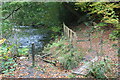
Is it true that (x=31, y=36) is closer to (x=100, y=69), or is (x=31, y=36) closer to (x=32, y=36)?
(x=32, y=36)

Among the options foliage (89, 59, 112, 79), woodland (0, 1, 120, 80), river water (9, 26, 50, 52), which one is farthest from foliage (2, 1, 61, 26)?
foliage (89, 59, 112, 79)

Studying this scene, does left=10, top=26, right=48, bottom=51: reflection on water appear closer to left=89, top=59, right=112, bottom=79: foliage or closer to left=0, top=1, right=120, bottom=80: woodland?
left=0, top=1, right=120, bottom=80: woodland

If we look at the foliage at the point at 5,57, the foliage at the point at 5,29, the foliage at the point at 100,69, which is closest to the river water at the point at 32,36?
the foliage at the point at 5,29

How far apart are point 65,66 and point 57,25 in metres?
8.94

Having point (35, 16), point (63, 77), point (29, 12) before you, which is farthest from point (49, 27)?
point (63, 77)

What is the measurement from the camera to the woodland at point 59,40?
5051 mm

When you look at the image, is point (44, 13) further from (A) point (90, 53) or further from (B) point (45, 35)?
(A) point (90, 53)

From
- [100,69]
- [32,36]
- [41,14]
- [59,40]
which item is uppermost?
[41,14]

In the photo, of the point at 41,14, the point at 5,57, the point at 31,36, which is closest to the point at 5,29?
the point at 5,57

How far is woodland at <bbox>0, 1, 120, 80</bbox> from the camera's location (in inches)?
199

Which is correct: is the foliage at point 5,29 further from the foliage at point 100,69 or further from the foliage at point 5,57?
the foliage at point 100,69

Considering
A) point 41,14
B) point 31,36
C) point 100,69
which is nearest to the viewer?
point 100,69

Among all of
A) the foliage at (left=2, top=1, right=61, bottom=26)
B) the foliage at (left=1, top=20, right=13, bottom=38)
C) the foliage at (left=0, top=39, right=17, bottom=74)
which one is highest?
the foliage at (left=2, top=1, right=61, bottom=26)

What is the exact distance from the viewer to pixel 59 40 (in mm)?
11961
